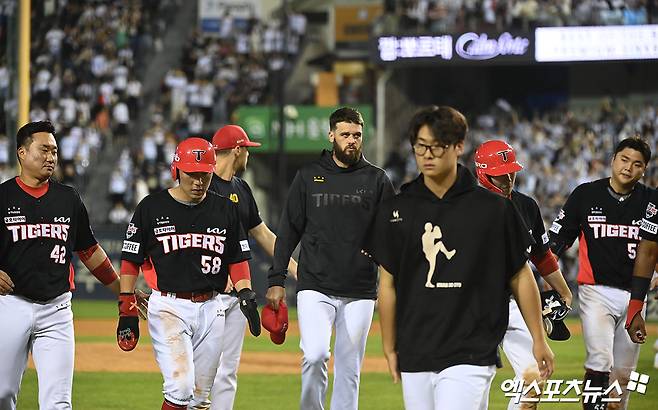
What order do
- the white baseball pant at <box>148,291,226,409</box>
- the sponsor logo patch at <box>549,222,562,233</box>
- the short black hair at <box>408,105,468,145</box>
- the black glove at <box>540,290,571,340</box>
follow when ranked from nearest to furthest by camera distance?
the short black hair at <box>408,105,468,145</box> < the white baseball pant at <box>148,291,226,409</box> < the black glove at <box>540,290,571,340</box> < the sponsor logo patch at <box>549,222,562,233</box>

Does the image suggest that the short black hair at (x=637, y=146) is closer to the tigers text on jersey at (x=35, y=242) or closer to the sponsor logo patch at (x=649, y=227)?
the sponsor logo patch at (x=649, y=227)

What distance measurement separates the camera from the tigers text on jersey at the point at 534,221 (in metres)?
8.77

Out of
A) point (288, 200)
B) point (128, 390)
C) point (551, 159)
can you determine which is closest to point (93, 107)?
point (551, 159)

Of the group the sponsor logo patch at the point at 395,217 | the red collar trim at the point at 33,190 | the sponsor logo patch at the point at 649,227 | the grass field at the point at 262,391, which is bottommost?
the grass field at the point at 262,391

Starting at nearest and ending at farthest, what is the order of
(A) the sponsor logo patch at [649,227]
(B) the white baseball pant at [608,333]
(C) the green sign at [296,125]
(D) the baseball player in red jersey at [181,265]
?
(D) the baseball player in red jersey at [181,265]
(A) the sponsor logo patch at [649,227]
(B) the white baseball pant at [608,333]
(C) the green sign at [296,125]

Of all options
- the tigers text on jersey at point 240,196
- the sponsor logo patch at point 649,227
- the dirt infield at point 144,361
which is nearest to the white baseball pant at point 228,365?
the tigers text on jersey at point 240,196

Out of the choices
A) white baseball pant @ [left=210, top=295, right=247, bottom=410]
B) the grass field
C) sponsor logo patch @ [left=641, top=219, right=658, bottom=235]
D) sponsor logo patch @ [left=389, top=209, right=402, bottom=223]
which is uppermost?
sponsor logo patch @ [left=389, top=209, right=402, bottom=223]

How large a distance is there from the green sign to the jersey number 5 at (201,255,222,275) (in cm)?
2469

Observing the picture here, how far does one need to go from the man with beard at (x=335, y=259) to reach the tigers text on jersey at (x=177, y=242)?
743 mm

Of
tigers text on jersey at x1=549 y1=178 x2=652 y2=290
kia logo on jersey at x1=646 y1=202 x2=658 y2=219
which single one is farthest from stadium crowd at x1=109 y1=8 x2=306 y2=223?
kia logo on jersey at x1=646 y1=202 x2=658 y2=219

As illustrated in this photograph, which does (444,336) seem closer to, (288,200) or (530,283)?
(530,283)

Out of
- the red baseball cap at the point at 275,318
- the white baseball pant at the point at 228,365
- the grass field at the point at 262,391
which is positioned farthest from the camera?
the grass field at the point at 262,391

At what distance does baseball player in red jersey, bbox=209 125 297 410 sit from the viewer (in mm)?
9625

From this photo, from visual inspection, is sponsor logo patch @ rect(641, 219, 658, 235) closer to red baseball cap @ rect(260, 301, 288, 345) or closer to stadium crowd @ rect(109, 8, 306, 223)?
red baseball cap @ rect(260, 301, 288, 345)
